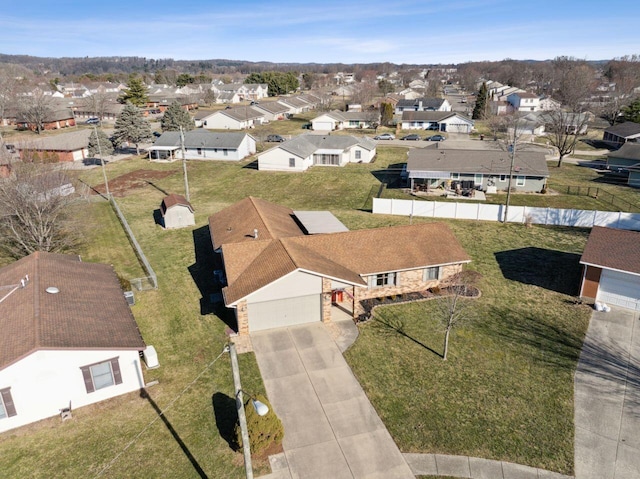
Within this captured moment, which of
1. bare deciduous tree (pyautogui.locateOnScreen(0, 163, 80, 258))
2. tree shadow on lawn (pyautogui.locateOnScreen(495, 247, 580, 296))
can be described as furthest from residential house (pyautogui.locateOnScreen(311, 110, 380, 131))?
bare deciduous tree (pyautogui.locateOnScreen(0, 163, 80, 258))

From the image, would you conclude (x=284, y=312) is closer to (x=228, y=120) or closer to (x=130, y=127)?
(x=130, y=127)

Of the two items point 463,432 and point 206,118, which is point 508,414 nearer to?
point 463,432

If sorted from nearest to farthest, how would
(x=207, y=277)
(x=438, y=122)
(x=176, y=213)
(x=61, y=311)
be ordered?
(x=61, y=311) → (x=207, y=277) → (x=176, y=213) → (x=438, y=122)

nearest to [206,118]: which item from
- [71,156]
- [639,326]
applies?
[71,156]

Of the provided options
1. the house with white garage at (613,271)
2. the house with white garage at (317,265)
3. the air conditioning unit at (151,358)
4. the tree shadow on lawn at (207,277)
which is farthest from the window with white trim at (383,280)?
the air conditioning unit at (151,358)

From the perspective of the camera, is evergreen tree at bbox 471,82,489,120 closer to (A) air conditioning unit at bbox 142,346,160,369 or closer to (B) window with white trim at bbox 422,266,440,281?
(B) window with white trim at bbox 422,266,440,281

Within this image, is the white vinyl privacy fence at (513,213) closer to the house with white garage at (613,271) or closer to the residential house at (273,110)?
the house with white garage at (613,271)

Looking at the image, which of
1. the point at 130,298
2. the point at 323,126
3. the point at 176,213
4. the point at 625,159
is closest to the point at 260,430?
the point at 130,298
